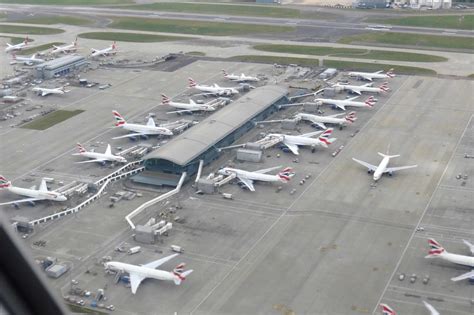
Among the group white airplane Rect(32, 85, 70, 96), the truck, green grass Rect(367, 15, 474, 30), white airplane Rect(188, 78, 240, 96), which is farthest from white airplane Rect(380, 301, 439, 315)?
green grass Rect(367, 15, 474, 30)

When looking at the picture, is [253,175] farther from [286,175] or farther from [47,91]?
[47,91]

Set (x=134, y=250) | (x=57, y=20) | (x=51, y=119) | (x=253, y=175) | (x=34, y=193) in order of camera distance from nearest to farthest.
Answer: (x=134, y=250)
(x=34, y=193)
(x=253, y=175)
(x=51, y=119)
(x=57, y=20)

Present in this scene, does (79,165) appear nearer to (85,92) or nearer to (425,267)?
(85,92)

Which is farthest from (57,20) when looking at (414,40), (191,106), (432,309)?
(432,309)

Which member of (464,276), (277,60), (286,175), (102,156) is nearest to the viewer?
(464,276)

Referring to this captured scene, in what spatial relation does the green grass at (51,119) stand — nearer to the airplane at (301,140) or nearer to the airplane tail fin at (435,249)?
the airplane at (301,140)

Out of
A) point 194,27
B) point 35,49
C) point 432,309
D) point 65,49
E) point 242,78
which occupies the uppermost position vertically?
point 194,27

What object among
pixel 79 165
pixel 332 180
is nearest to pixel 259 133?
pixel 332 180
